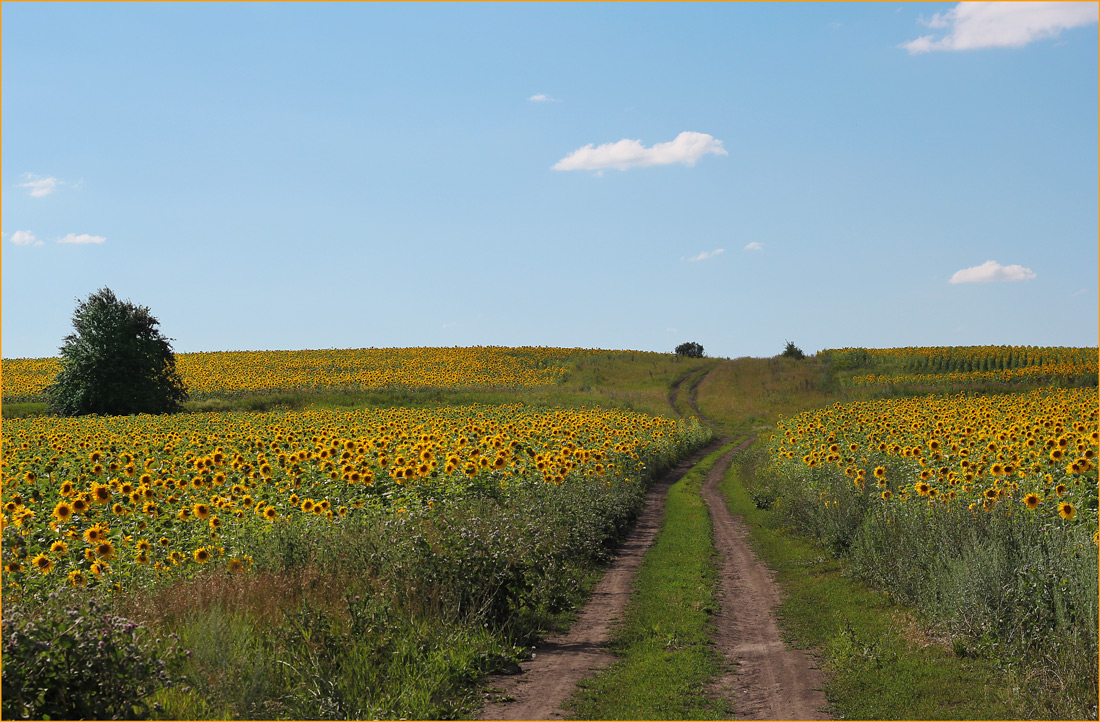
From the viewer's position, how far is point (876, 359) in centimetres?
7106

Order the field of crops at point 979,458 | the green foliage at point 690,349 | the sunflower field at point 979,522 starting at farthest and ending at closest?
the green foliage at point 690,349, the field of crops at point 979,458, the sunflower field at point 979,522

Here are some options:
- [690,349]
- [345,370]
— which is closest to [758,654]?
[345,370]

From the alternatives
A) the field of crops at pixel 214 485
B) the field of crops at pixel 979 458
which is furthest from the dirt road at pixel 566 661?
the field of crops at pixel 979 458

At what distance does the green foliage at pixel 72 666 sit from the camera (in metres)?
5.95

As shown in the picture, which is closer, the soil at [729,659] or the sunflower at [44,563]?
the soil at [729,659]

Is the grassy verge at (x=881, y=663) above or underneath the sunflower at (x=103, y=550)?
underneath

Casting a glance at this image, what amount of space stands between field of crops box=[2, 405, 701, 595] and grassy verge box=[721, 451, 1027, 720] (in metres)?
5.34

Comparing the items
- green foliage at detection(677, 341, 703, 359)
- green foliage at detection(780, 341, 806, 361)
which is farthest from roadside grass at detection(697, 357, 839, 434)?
green foliage at detection(677, 341, 703, 359)

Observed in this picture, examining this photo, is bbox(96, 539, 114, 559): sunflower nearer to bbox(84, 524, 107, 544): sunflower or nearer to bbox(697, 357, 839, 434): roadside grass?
bbox(84, 524, 107, 544): sunflower

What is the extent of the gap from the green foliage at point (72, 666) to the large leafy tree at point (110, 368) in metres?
45.4

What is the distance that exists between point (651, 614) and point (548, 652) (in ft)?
7.31

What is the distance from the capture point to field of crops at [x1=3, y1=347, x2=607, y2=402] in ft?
204

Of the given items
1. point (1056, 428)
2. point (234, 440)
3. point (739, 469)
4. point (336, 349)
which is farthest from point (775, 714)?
point (336, 349)

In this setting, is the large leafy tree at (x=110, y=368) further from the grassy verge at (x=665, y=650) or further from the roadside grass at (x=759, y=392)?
the grassy verge at (x=665, y=650)
